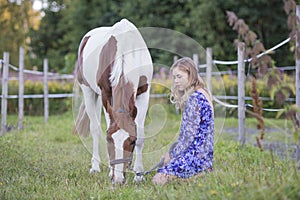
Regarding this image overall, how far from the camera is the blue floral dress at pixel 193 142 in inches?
156

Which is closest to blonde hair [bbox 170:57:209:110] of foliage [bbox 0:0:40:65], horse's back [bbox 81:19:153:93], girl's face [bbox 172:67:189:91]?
girl's face [bbox 172:67:189:91]

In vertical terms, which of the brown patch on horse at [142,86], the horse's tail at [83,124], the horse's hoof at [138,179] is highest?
the brown patch on horse at [142,86]

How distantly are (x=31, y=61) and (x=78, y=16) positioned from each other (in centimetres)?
495

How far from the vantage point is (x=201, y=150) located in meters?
4.00

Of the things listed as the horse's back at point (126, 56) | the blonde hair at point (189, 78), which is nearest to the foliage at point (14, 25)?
the horse's back at point (126, 56)

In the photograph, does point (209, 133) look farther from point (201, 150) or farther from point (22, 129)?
point (22, 129)

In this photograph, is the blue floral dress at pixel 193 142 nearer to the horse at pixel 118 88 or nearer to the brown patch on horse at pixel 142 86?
the horse at pixel 118 88

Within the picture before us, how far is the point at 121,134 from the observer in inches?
144

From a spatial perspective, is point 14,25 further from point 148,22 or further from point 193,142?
point 193,142

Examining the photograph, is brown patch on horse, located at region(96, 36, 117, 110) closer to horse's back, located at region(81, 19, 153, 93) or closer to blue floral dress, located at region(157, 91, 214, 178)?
horse's back, located at region(81, 19, 153, 93)

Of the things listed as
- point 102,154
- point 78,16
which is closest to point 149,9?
point 78,16

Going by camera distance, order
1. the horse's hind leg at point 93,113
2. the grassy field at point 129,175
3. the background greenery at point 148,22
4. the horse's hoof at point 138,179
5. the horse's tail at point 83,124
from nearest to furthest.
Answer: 1. the grassy field at point 129,175
2. the horse's hoof at point 138,179
3. the horse's hind leg at point 93,113
4. the horse's tail at point 83,124
5. the background greenery at point 148,22

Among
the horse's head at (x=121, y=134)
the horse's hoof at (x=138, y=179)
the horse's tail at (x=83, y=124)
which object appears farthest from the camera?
the horse's tail at (x=83, y=124)

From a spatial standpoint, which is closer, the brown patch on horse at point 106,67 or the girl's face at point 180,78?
the girl's face at point 180,78
